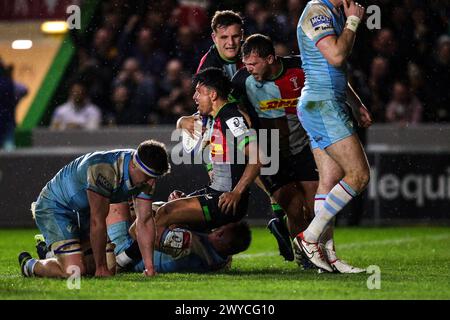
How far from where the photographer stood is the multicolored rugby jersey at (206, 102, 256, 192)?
866 cm

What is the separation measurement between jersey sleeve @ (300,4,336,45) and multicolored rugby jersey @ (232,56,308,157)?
2.83 feet

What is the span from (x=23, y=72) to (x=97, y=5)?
6.85 ft

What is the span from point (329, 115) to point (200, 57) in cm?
678

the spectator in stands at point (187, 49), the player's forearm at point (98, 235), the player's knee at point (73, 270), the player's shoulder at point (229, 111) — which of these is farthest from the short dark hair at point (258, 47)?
the spectator in stands at point (187, 49)

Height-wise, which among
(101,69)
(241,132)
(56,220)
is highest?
(101,69)

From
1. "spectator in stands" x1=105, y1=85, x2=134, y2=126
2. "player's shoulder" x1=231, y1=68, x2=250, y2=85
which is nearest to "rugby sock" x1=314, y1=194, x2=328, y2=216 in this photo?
"player's shoulder" x1=231, y1=68, x2=250, y2=85

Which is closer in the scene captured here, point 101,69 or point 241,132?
point 241,132

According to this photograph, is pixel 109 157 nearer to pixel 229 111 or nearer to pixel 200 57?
pixel 229 111

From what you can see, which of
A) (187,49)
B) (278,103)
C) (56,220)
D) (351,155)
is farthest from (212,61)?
(187,49)

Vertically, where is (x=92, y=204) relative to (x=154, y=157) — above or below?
below

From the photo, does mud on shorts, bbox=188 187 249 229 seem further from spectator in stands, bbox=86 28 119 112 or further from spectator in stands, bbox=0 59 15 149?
→ spectator in stands, bbox=86 28 119 112

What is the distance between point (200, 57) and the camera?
14953 millimetres

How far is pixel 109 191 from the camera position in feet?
26.3
